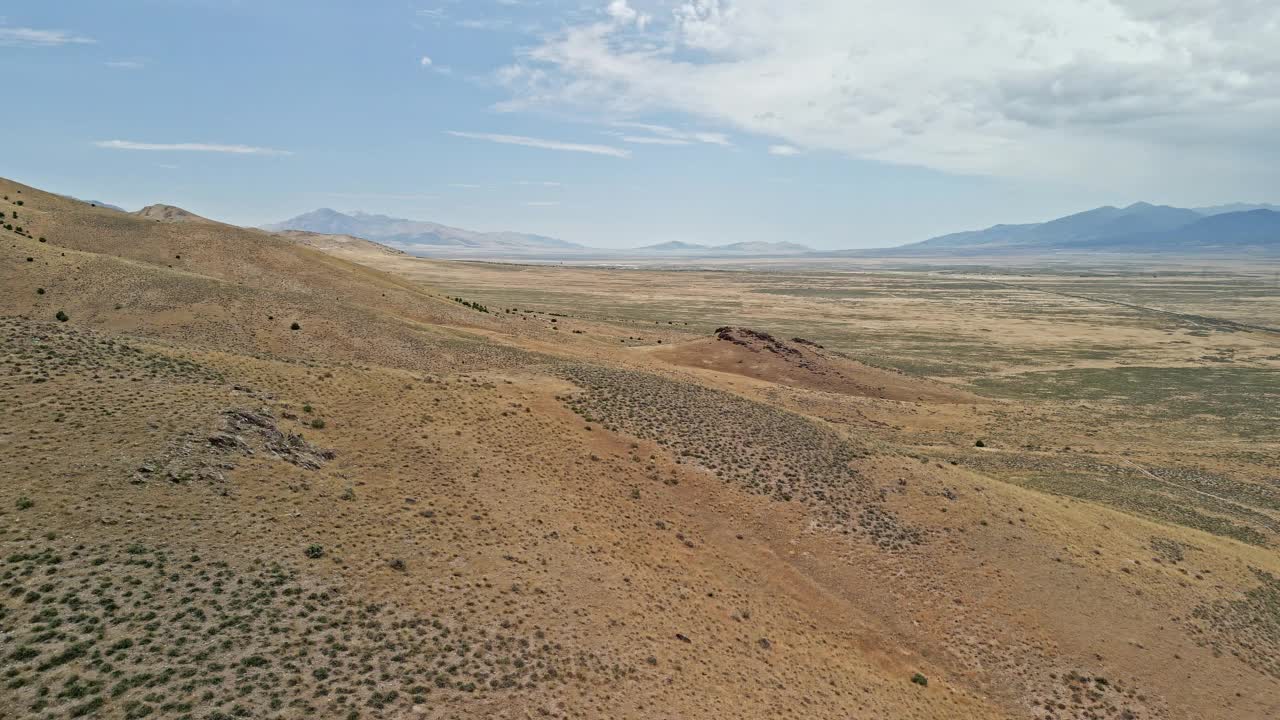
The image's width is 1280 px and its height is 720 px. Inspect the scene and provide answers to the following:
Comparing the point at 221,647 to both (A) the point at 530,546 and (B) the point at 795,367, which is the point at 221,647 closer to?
(A) the point at 530,546

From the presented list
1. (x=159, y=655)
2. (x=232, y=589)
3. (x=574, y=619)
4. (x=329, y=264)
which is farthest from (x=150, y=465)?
(x=329, y=264)

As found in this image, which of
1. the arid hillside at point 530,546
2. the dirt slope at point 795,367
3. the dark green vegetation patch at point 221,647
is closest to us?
the dark green vegetation patch at point 221,647

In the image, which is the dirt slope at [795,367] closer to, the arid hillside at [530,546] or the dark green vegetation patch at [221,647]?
the arid hillside at [530,546]

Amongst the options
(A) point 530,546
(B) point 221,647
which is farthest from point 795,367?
(B) point 221,647

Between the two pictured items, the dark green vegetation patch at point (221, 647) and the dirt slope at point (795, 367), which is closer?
the dark green vegetation patch at point (221, 647)

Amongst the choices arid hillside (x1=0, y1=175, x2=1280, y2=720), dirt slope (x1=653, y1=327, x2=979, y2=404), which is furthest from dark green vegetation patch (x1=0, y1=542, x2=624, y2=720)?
dirt slope (x1=653, y1=327, x2=979, y2=404)

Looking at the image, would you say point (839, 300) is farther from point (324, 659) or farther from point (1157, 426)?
point (324, 659)

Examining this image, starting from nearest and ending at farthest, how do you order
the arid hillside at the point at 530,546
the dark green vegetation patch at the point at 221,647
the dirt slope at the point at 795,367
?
the dark green vegetation patch at the point at 221,647, the arid hillside at the point at 530,546, the dirt slope at the point at 795,367

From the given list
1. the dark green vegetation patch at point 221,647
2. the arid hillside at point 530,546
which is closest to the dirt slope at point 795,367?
the arid hillside at point 530,546

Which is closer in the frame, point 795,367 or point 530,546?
point 530,546
